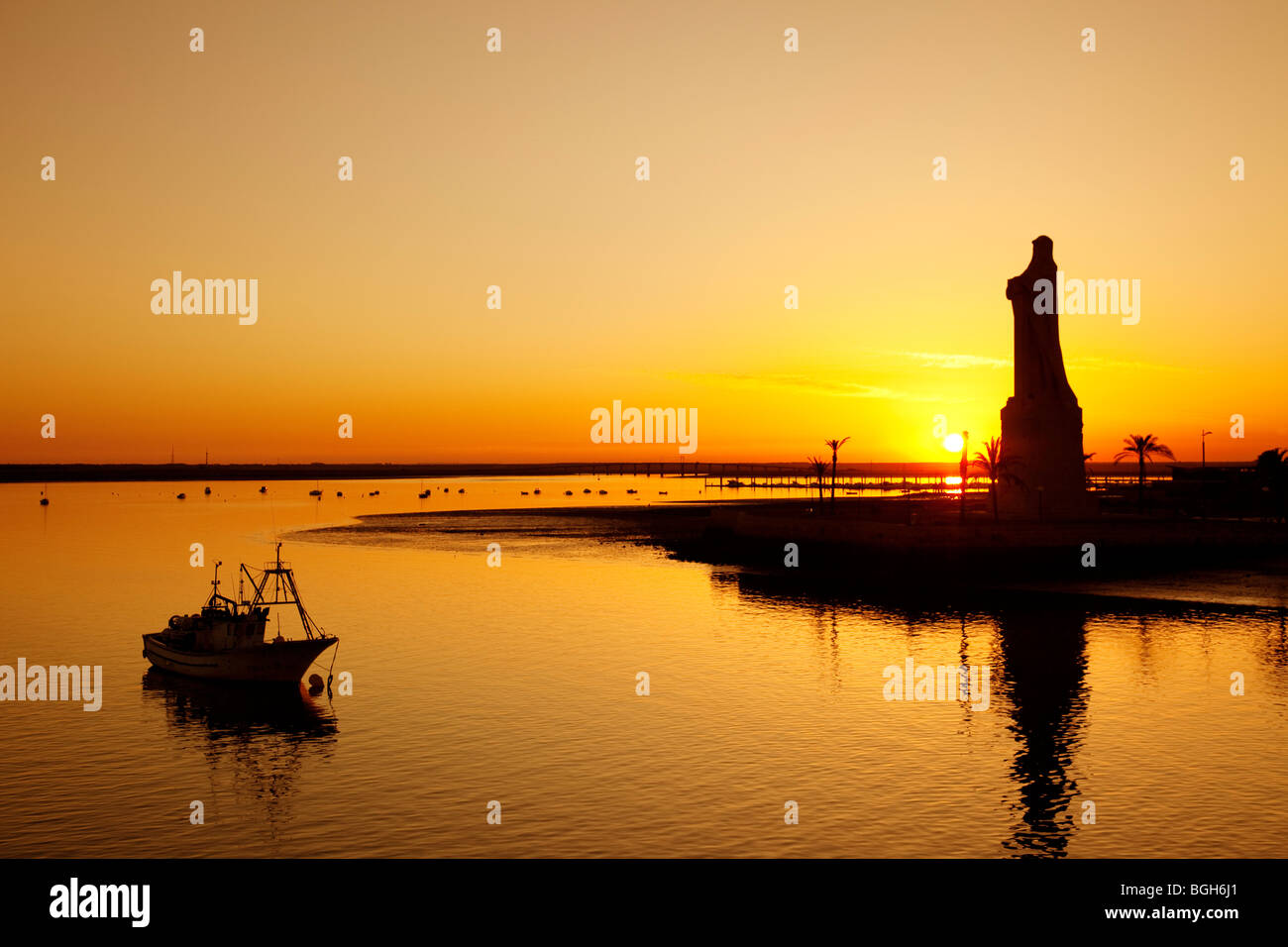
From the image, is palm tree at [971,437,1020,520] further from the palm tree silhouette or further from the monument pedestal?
the palm tree silhouette

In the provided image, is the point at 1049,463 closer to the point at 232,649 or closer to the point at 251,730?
the point at 232,649

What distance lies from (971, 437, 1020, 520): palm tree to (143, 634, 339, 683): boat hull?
5294 cm

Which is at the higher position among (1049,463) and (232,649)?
(1049,463)

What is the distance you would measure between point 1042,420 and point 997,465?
4.84m


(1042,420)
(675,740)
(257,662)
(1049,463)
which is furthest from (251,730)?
(1042,420)

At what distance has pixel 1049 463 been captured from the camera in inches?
2965

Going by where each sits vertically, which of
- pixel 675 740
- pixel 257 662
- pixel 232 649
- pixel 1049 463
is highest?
pixel 1049 463

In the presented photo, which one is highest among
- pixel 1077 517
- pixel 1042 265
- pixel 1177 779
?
pixel 1042 265

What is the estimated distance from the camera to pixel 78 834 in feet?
78.9

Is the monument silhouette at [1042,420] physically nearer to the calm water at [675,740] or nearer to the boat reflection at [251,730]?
the calm water at [675,740]

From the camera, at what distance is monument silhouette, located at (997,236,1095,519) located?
7531 centimetres
